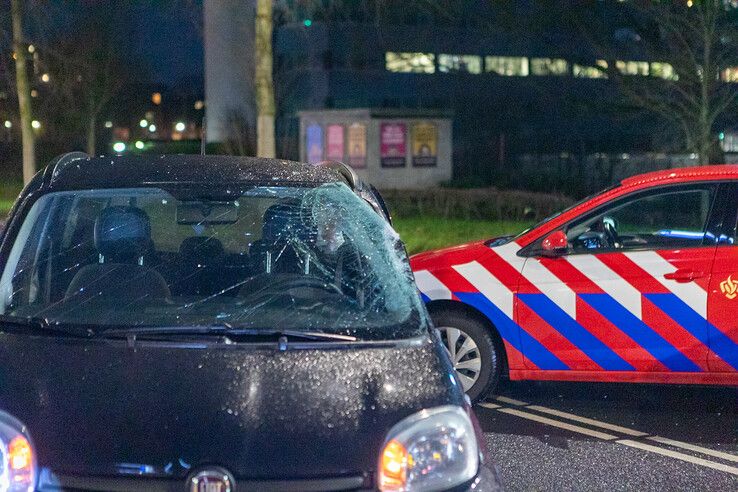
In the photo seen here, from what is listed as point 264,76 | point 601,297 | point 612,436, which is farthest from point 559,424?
point 264,76

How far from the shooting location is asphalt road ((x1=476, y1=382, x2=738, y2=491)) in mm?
5637

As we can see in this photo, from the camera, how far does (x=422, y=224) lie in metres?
19.2

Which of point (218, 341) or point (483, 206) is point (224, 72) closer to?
point (483, 206)

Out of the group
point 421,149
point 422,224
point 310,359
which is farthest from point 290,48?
point 310,359

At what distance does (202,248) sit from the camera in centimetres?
445

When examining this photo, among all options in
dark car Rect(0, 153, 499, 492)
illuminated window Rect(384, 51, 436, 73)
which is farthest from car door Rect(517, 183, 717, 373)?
illuminated window Rect(384, 51, 436, 73)

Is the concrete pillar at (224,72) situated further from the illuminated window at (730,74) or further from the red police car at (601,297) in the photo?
the red police car at (601,297)

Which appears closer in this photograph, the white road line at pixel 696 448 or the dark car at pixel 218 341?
the dark car at pixel 218 341

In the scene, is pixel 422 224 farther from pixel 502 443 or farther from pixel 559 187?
pixel 502 443

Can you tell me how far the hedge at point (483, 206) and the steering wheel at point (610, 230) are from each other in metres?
13.9

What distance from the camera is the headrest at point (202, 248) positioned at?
14.4 ft

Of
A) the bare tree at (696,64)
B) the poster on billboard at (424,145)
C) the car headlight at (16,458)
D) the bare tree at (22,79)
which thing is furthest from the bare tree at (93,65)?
the car headlight at (16,458)

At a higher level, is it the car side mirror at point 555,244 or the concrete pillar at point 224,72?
the concrete pillar at point 224,72

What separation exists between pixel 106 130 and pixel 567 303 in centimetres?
5389
